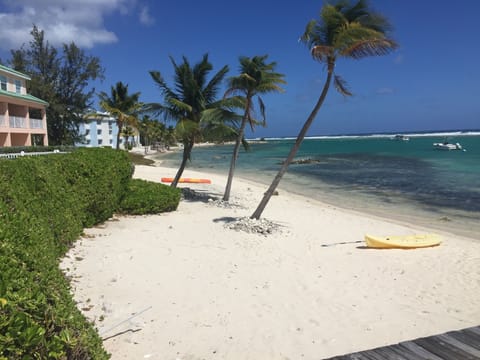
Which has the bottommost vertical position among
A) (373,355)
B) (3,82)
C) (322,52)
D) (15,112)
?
(373,355)

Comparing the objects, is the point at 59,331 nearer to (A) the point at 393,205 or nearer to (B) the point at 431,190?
(A) the point at 393,205

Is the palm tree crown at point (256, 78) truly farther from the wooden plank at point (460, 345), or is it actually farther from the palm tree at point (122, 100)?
the palm tree at point (122, 100)

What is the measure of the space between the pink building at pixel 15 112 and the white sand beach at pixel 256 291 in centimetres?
2121

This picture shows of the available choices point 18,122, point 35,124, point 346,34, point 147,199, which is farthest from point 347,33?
point 35,124

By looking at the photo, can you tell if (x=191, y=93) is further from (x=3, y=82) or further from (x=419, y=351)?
(x=3, y=82)

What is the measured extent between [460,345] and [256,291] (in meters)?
3.42

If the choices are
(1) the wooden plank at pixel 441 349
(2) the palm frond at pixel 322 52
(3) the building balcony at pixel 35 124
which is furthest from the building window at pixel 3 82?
(1) the wooden plank at pixel 441 349

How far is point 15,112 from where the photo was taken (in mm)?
29922

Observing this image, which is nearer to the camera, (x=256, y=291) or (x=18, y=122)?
(x=256, y=291)

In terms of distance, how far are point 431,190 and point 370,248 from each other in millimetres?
17085

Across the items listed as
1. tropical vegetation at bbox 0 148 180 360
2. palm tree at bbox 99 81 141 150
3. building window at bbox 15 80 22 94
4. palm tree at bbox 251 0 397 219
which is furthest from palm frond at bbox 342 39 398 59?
building window at bbox 15 80 22 94

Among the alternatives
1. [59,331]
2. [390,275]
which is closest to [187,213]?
[390,275]

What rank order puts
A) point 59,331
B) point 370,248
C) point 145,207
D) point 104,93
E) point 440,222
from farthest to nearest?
point 104,93
point 440,222
point 145,207
point 370,248
point 59,331

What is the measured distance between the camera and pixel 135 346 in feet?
15.0
